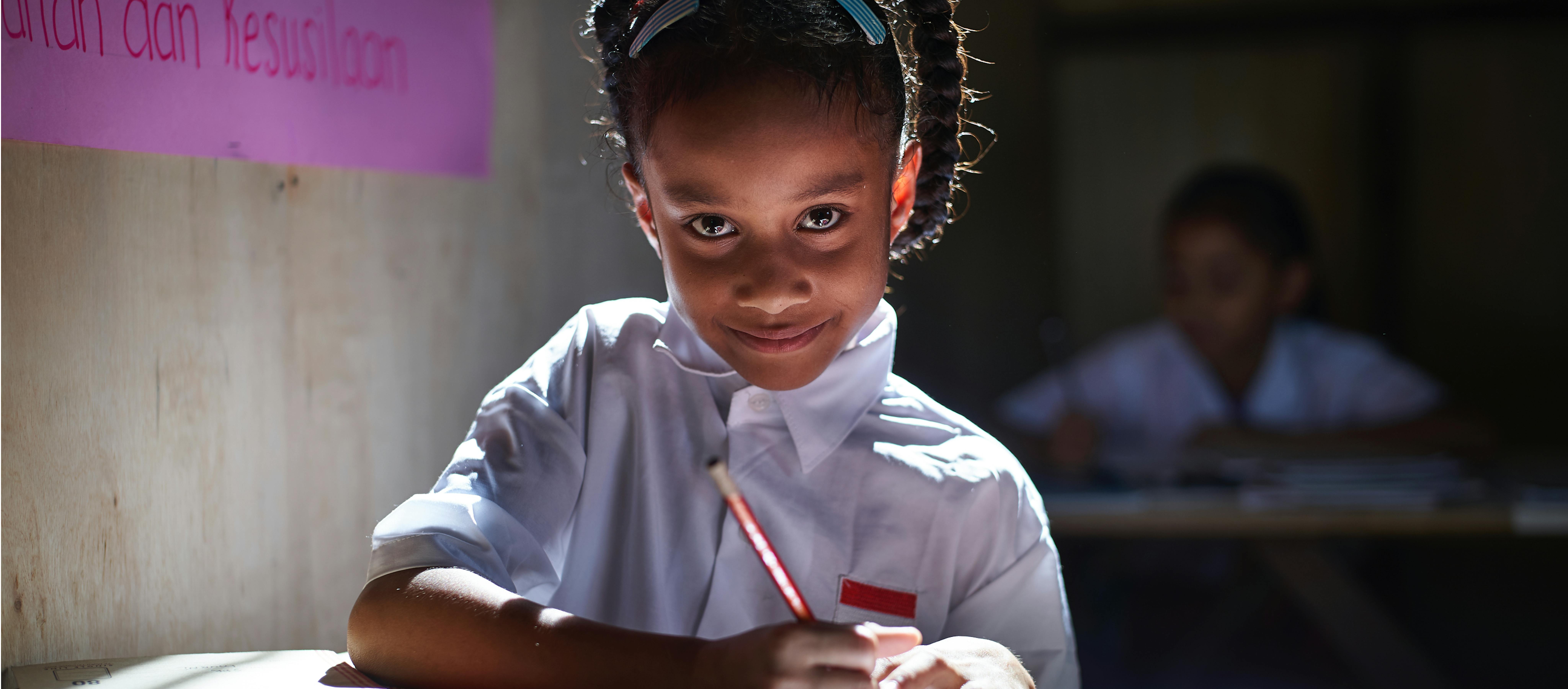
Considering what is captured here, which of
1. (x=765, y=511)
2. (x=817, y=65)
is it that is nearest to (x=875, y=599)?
(x=765, y=511)

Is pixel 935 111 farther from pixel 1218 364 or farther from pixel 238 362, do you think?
pixel 1218 364

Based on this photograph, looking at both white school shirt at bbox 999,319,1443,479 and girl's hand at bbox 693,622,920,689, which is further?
white school shirt at bbox 999,319,1443,479

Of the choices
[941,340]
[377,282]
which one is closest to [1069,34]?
[941,340]

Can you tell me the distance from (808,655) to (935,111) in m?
0.57

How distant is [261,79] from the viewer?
885 millimetres

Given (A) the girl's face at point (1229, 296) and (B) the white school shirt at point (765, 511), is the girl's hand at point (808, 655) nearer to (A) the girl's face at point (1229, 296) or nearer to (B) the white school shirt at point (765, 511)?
(B) the white school shirt at point (765, 511)

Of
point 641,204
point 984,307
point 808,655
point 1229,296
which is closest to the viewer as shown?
point 808,655

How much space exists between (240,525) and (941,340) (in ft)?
7.62

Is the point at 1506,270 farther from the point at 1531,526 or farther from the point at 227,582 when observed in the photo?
the point at 227,582

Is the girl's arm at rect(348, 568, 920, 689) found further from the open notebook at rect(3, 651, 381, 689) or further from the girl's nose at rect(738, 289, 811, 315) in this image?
the girl's nose at rect(738, 289, 811, 315)

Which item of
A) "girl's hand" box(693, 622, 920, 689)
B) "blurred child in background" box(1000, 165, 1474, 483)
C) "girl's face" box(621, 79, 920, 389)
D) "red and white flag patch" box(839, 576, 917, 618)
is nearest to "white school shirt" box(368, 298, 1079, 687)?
"red and white flag patch" box(839, 576, 917, 618)

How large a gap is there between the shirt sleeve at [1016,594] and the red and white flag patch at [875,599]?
0.05 m

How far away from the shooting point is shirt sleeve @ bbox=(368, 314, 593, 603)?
2.46ft

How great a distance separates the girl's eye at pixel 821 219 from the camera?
82 centimetres
